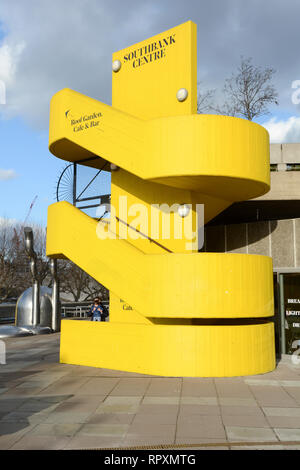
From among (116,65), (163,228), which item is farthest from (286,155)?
(116,65)

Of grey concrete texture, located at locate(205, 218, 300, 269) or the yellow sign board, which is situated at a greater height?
the yellow sign board

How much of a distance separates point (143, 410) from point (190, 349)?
318 cm

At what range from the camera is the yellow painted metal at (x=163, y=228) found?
11.0m

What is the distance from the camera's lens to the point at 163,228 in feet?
42.9

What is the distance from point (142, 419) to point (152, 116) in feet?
29.0

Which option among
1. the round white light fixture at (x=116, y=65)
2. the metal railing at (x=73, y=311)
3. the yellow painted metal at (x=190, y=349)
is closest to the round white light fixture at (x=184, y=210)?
the yellow painted metal at (x=190, y=349)

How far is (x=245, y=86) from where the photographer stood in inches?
1136

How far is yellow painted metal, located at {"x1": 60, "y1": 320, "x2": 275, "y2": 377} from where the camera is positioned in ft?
35.6

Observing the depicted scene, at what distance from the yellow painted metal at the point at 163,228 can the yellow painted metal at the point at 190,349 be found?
24mm

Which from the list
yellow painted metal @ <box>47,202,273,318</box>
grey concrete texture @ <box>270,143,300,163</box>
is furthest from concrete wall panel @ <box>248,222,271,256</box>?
yellow painted metal @ <box>47,202,273,318</box>

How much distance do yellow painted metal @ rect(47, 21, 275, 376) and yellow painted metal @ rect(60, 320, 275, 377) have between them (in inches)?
1.0

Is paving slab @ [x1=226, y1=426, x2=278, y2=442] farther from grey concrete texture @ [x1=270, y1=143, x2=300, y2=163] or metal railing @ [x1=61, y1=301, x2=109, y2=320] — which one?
metal railing @ [x1=61, y1=301, x2=109, y2=320]

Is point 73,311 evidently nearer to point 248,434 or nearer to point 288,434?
point 248,434

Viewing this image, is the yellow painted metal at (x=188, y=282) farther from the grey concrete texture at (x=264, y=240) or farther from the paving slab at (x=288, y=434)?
the paving slab at (x=288, y=434)
